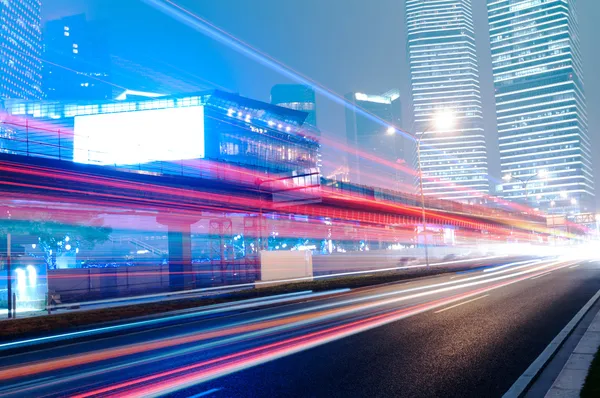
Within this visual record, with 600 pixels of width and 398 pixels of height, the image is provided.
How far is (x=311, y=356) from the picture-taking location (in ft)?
32.8

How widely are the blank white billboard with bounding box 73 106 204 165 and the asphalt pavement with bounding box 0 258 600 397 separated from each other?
41874 millimetres

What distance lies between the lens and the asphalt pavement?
25.6ft

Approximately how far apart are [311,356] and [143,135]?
51.9 m

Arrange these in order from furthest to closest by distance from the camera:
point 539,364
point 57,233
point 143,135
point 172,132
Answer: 1. point 57,233
2. point 172,132
3. point 143,135
4. point 539,364

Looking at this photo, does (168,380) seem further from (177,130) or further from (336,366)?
(177,130)

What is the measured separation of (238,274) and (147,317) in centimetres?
2701

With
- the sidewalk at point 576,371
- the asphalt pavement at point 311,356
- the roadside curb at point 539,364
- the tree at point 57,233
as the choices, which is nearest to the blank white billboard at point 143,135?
the tree at point 57,233

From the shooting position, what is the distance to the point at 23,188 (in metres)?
30.1

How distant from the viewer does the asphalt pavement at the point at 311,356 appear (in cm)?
780

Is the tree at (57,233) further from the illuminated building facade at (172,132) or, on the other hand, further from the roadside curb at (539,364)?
the roadside curb at (539,364)

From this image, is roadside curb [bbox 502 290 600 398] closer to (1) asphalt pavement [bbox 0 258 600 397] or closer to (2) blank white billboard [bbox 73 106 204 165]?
(1) asphalt pavement [bbox 0 258 600 397]

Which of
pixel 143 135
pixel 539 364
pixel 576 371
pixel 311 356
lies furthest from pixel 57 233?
pixel 576 371

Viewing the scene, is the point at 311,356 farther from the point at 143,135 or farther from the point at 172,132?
the point at 172,132

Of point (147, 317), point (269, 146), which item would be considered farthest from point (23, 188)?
point (269, 146)
